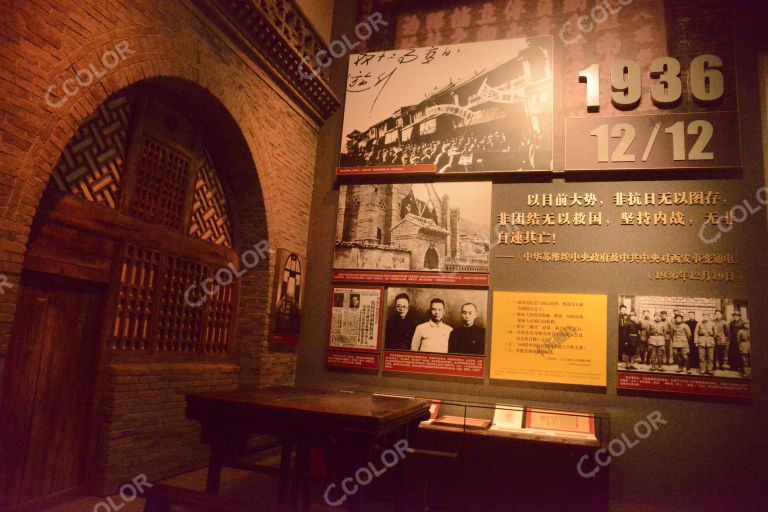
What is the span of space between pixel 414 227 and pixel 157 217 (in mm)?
3006

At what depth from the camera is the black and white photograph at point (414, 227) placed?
21.9 ft

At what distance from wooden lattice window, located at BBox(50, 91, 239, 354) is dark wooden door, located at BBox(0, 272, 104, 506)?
0.95ft

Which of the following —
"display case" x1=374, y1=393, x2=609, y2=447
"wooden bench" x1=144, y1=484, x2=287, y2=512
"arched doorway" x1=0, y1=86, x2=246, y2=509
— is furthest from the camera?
"display case" x1=374, y1=393, x2=609, y2=447

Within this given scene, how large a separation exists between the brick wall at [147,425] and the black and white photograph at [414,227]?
2.41 meters

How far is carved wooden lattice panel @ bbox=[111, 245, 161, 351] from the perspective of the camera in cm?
510

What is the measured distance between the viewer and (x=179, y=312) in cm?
588

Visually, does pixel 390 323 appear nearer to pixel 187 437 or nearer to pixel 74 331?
pixel 187 437
